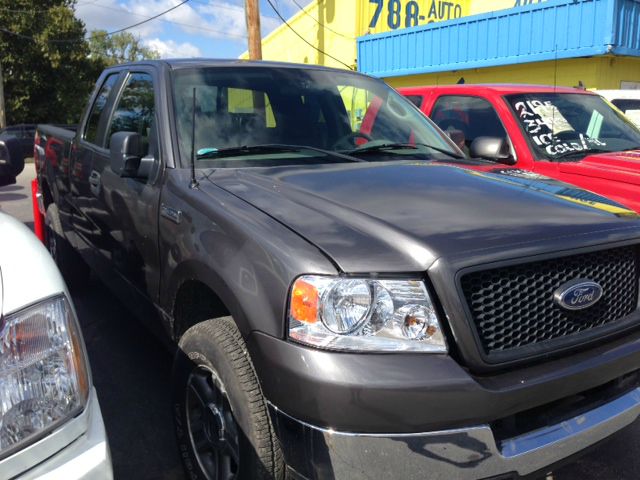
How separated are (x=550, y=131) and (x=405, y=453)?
3983mm

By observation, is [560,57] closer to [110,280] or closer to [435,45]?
[435,45]

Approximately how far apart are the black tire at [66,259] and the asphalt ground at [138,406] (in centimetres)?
17

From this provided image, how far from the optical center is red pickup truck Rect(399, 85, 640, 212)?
436 centimetres

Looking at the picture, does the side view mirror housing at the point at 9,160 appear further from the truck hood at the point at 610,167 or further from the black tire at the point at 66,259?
the truck hood at the point at 610,167

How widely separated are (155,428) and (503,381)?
208cm

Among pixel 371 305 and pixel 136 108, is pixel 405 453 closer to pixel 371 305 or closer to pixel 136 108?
pixel 371 305

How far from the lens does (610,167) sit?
177 inches

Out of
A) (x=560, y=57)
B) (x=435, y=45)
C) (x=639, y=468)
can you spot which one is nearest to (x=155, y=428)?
(x=639, y=468)

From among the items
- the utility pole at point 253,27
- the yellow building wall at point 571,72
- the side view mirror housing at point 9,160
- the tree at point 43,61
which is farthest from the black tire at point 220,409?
the tree at point 43,61

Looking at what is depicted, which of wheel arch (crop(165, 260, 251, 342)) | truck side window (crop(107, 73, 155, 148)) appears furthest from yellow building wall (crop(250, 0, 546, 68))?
A: wheel arch (crop(165, 260, 251, 342))

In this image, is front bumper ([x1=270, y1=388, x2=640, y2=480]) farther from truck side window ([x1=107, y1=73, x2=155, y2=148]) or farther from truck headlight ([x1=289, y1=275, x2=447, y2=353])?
truck side window ([x1=107, y1=73, x2=155, y2=148])

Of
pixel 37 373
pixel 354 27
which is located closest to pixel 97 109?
pixel 37 373

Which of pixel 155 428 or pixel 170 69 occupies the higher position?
pixel 170 69

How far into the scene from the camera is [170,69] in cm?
319
